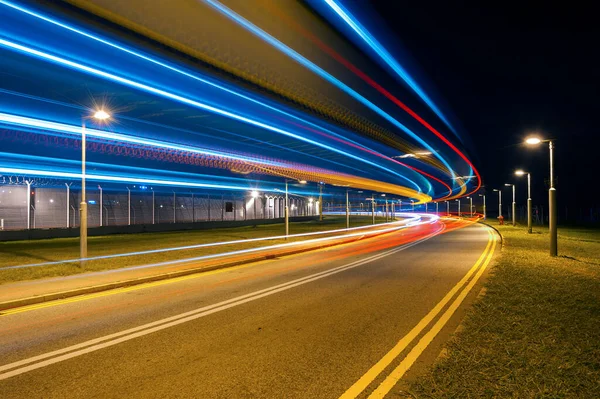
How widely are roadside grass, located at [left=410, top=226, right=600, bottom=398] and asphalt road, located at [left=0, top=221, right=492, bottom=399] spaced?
22.5 inches

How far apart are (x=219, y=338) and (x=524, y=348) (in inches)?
177

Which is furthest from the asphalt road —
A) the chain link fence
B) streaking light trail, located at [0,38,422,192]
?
the chain link fence

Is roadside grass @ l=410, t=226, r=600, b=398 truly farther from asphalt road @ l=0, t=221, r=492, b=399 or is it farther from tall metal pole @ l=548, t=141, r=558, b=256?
tall metal pole @ l=548, t=141, r=558, b=256

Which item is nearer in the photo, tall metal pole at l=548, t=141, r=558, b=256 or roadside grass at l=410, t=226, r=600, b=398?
roadside grass at l=410, t=226, r=600, b=398

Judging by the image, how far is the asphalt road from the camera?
14.0 ft

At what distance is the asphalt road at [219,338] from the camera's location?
4273 millimetres

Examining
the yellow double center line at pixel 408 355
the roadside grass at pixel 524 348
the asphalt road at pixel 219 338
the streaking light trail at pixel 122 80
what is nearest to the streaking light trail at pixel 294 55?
the streaking light trail at pixel 122 80

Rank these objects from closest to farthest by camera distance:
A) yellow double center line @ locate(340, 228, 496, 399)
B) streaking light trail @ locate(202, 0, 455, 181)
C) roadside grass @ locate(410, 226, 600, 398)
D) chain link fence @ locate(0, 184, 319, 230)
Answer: roadside grass @ locate(410, 226, 600, 398) < yellow double center line @ locate(340, 228, 496, 399) < streaking light trail @ locate(202, 0, 455, 181) < chain link fence @ locate(0, 184, 319, 230)

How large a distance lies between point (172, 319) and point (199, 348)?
1.84 metres

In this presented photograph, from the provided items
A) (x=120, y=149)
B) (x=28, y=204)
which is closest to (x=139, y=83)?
(x=120, y=149)

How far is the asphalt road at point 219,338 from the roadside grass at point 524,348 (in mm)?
572

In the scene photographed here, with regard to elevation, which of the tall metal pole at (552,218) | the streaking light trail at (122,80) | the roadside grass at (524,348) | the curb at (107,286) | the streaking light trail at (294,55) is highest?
the streaking light trail at (294,55)

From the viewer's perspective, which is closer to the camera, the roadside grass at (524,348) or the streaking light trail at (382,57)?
the roadside grass at (524,348)

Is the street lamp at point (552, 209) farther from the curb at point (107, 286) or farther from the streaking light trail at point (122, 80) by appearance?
the curb at point (107, 286)
